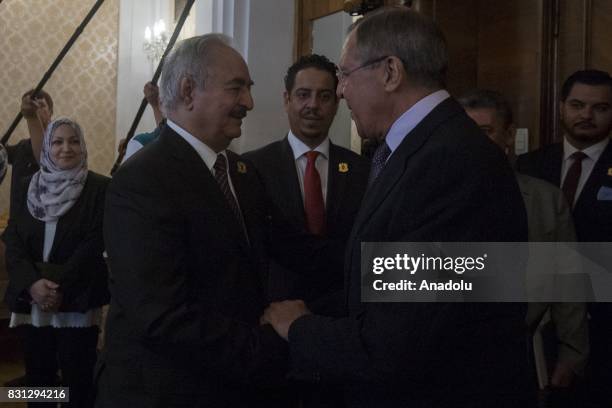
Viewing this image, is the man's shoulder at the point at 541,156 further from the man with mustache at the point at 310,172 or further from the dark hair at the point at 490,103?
the man with mustache at the point at 310,172

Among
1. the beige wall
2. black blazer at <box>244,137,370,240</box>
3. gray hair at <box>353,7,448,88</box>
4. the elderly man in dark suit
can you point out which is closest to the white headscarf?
black blazer at <box>244,137,370,240</box>

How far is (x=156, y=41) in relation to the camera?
24.3 feet

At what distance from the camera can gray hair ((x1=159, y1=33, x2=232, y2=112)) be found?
1.60 meters

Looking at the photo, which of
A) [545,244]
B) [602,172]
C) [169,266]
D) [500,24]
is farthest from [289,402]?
[500,24]

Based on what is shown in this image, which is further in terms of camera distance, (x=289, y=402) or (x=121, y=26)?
(x=121, y=26)

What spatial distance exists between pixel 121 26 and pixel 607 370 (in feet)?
21.9

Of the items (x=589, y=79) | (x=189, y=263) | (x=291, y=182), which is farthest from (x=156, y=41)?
(x=189, y=263)

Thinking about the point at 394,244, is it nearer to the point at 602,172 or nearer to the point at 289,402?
the point at 289,402

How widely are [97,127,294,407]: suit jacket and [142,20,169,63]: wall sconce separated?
6143 millimetres

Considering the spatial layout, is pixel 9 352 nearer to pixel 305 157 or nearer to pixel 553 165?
pixel 305 157

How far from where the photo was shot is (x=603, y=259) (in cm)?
233

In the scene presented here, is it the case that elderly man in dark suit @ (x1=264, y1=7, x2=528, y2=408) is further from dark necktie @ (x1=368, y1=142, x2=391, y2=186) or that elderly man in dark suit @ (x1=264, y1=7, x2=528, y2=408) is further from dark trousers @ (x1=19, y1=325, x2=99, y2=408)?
dark trousers @ (x1=19, y1=325, x2=99, y2=408)

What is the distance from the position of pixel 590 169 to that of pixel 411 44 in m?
1.43

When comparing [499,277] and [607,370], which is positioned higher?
[499,277]
